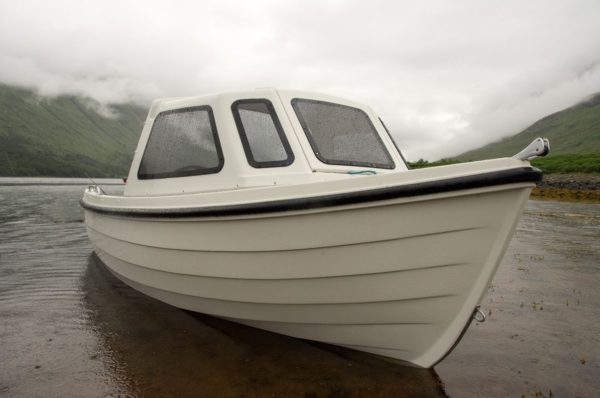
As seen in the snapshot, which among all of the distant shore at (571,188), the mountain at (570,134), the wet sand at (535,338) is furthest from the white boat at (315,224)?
the mountain at (570,134)

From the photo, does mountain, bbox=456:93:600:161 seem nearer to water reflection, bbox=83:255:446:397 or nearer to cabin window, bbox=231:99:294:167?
cabin window, bbox=231:99:294:167

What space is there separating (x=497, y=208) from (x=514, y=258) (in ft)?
19.8

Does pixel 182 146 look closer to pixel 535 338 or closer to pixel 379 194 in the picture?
pixel 379 194

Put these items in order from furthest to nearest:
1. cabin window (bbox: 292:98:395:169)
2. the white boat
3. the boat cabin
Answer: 1. cabin window (bbox: 292:98:395:169)
2. the boat cabin
3. the white boat

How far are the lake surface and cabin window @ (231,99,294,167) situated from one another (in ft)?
6.09

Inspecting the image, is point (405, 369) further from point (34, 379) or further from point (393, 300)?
point (34, 379)

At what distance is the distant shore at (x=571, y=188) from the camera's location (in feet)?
91.3

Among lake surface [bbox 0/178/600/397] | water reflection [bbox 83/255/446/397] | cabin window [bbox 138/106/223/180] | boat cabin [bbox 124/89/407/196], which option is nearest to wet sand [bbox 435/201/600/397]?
lake surface [bbox 0/178/600/397]

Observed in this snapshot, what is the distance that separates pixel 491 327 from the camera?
4680 mm

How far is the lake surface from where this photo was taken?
11.1ft

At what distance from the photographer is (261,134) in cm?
466

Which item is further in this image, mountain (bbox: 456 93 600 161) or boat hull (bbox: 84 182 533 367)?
mountain (bbox: 456 93 600 161)

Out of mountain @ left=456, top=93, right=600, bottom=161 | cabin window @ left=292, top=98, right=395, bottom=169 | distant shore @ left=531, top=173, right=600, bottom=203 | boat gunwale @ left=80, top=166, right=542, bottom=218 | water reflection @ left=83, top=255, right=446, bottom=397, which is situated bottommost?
mountain @ left=456, top=93, right=600, bottom=161

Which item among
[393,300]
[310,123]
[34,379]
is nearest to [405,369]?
[393,300]
